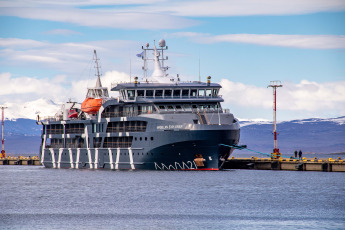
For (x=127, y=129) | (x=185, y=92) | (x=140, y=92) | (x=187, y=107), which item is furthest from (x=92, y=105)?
(x=187, y=107)

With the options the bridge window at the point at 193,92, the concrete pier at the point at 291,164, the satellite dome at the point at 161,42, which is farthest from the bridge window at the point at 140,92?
the concrete pier at the point at 291,164

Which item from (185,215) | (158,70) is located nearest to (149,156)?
(158,70)

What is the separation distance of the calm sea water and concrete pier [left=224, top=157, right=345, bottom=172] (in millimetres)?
2055

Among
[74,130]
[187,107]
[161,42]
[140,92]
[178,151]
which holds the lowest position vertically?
[178,151]

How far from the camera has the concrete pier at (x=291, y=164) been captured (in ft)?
271

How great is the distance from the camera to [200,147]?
78750 millimetres

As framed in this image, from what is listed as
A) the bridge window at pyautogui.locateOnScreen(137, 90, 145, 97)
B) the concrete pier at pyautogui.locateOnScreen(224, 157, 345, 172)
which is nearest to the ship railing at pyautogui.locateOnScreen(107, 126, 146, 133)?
the bridge window at pyautogui.locateOnScreen(137, 90, 145, 97)

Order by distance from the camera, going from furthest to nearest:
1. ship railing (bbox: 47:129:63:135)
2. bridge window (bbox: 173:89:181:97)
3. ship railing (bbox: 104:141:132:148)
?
ship railing (bbox: 47:129:63:135), ship railing (bbox: 104:141:132:148), bridge window (bbox: 173:89:181:97)

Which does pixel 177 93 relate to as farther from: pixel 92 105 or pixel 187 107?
pixel 92 105

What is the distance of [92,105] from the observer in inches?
3720

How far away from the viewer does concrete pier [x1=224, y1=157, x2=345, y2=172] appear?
82688mm

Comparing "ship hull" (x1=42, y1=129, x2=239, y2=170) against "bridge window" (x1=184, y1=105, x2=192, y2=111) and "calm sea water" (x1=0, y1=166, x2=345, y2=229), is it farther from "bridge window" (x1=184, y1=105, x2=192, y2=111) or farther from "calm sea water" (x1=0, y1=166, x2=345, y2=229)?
"bridge window" (x1=184, y1=105, x2=192, y2=111)

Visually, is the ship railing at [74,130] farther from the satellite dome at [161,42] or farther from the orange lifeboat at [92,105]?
the satellite dome at [161,42]

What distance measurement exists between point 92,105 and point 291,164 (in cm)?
2604
